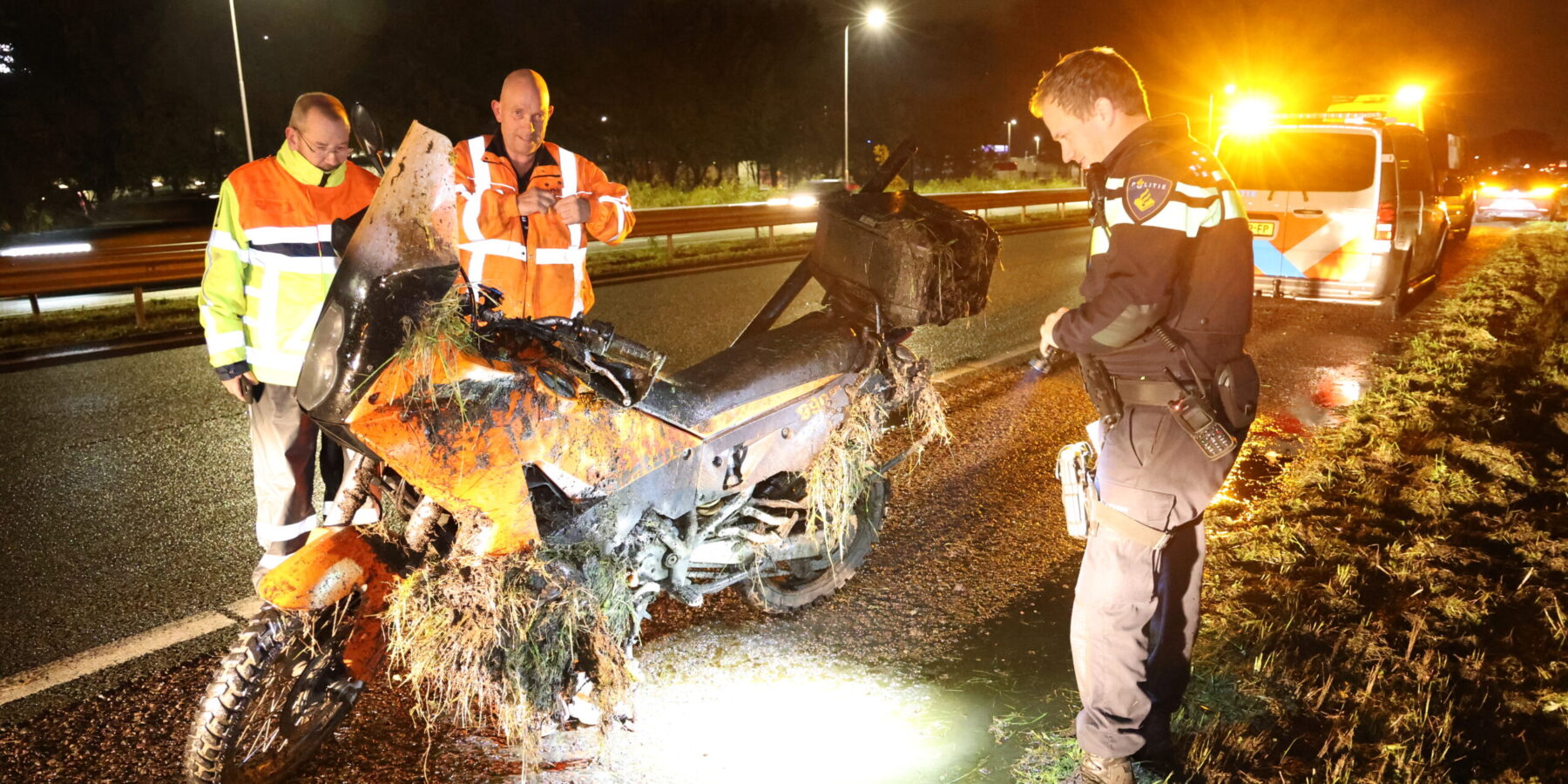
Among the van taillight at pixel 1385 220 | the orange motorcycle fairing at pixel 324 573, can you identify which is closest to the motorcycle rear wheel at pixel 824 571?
the orange motorcycle fairing at pixel 324 573

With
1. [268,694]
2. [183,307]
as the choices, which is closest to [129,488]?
[268,694]

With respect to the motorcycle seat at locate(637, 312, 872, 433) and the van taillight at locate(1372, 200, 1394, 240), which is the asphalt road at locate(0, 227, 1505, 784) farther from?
the van taillight at locate(1372, 200, 1394, 240)

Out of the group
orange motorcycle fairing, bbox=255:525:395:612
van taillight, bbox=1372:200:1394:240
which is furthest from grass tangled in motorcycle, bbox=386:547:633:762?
van taillight, bbox=1372:200:1394:240

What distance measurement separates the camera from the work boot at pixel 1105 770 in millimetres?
2631

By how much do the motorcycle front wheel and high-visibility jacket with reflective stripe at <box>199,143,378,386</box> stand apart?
112 cm

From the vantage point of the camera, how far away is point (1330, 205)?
30.5 feet

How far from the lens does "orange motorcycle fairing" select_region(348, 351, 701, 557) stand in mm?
2268

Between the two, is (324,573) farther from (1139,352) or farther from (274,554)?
(1139,352)

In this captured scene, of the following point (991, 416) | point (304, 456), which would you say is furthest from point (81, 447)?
point (991, 416)

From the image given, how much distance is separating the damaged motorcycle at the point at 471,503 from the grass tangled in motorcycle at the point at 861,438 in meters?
0.30

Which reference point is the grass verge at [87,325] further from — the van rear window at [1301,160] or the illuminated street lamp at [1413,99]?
the illuminated street lamp at [1413,99]

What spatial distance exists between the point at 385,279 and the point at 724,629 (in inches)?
74.4

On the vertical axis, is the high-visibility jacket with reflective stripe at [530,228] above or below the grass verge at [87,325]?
above

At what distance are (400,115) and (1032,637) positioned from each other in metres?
45.7
